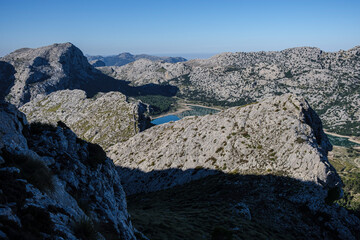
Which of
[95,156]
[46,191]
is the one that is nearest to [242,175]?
[95,156]

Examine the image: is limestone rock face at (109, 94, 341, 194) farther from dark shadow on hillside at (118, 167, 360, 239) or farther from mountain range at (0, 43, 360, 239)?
dark shadow on hillside at (118, 167, 360, 239)

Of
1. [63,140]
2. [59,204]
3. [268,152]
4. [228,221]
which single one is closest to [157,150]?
[268,152]

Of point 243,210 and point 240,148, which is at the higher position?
point 240,148

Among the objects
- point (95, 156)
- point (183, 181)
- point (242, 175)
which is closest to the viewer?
point (95, 156)

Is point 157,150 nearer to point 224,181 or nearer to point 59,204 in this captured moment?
point 224,181

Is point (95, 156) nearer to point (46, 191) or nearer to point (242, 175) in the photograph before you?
point (46, 191)

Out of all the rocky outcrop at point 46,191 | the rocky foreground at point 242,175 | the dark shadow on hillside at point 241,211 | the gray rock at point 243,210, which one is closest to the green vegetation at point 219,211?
the dark shadow on hillside at point 241,211
